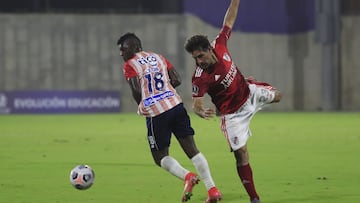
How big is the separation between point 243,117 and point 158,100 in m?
0.99

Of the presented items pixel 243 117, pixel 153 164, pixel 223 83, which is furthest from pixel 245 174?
pixel 153 164

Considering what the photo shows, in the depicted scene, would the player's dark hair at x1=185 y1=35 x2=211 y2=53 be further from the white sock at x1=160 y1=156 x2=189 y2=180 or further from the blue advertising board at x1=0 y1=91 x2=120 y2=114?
the blue advertising board at x1=0 y1=91 x2=120 y2=114

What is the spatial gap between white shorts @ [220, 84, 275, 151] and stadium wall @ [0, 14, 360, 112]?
2477 cm

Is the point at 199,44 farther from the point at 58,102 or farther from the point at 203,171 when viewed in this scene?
the point at 58,102

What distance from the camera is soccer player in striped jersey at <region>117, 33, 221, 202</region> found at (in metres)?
10.1

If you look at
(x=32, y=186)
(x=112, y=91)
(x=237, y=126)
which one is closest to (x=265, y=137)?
(x=32, y=186)

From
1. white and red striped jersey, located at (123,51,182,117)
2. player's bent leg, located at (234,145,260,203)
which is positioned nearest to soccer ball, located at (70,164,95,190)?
white and red striped jersey, located at (123,51,182,117)

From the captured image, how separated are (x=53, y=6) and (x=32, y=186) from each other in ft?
81.3

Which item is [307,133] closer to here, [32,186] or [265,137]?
[265,137]

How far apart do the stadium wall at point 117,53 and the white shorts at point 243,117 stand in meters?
24.8

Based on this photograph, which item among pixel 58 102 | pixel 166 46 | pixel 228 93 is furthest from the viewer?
pixel 166 46

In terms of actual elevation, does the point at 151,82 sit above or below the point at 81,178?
above

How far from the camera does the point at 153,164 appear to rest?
14891 millimetres

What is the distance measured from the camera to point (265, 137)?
68.6 ft
